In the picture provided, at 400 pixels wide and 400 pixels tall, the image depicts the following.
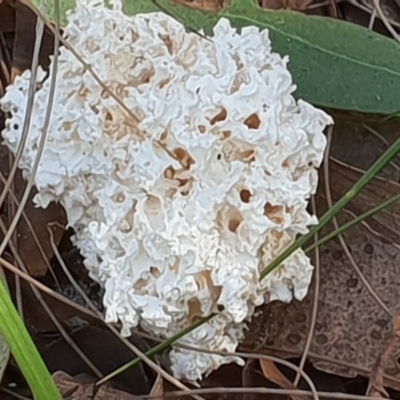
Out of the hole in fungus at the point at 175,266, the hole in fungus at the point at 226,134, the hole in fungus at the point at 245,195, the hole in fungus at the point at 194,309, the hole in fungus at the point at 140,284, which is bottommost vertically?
the hole in fungus at the point at 194,309

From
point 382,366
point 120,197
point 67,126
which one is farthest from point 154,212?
point 382,366

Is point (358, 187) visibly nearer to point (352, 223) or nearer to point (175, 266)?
point (352, 223)

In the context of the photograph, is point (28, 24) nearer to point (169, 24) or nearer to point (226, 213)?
point (169, 24)

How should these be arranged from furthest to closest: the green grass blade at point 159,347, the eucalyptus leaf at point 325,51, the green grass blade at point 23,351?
the eucalyptus leaf at point 325,51
the green grass blade at point 159,347
the green grass blade at point 23,351

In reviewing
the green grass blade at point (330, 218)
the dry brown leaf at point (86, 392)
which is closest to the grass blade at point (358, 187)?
the green grass blade at point (330, 218)

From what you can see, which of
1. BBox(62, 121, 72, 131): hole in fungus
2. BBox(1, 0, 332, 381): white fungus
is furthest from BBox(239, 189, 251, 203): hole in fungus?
BBox(62, 121, 72, 131): hole in fungus

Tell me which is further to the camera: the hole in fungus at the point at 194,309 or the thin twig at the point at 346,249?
the thin twig at the point at 346,249

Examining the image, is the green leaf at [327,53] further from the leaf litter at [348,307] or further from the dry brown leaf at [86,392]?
the dry brown leaf at [86,392]
